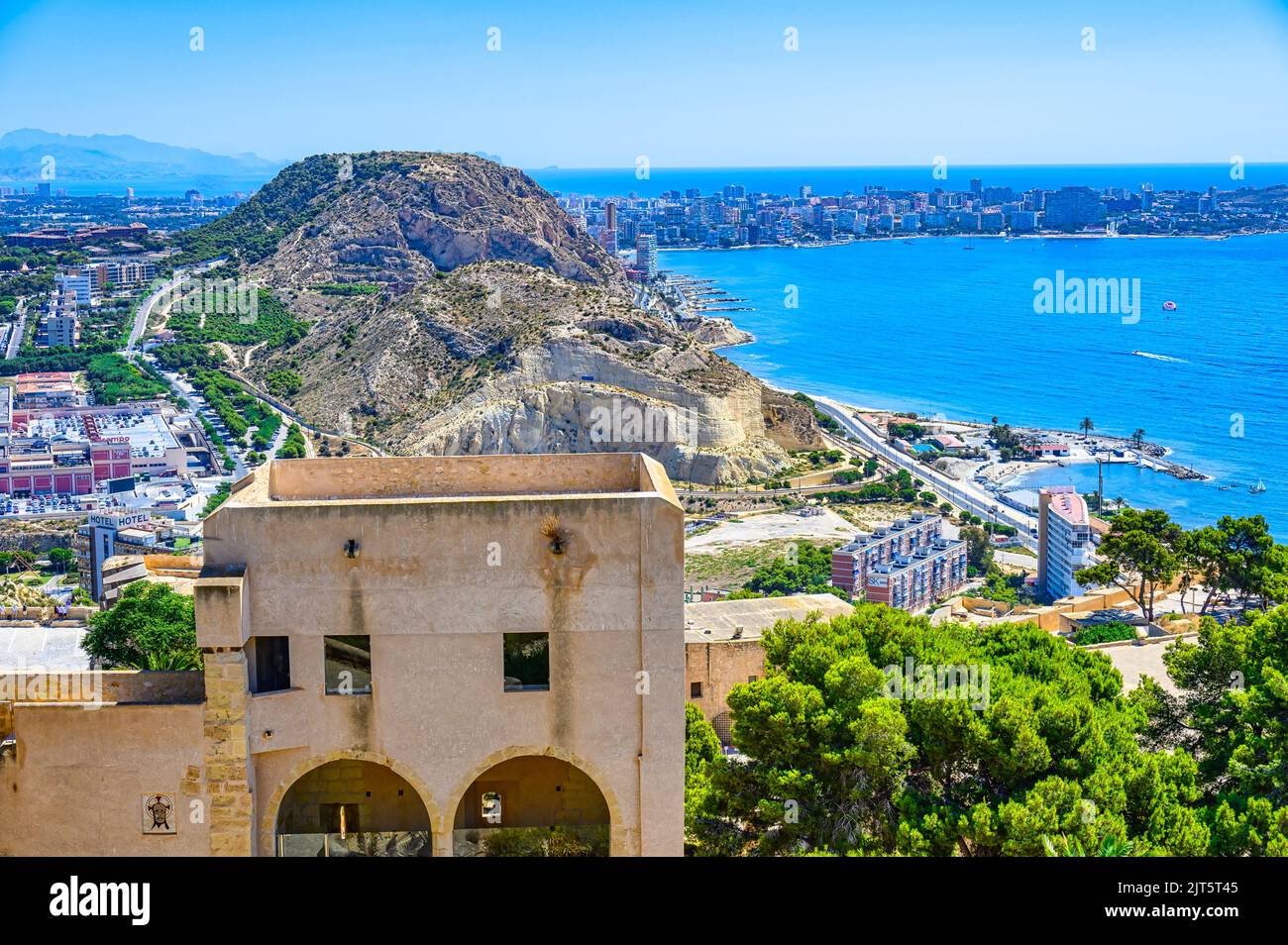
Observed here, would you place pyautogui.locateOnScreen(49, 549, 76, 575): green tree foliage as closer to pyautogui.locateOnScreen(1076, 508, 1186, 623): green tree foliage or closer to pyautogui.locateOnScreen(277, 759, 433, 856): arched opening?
pyautogui.locateOnScreen(1076, 508, 1186, 623): green tree foliage

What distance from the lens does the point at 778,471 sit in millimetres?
76250

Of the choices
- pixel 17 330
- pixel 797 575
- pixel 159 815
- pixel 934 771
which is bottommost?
pixel 797 575

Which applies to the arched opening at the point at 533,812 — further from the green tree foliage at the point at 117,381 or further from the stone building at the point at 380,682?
the green tree foliage at the point at 117,381

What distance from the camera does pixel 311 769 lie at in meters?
10.4

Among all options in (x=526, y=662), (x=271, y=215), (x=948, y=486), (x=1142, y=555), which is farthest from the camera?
(x=271, y=215)

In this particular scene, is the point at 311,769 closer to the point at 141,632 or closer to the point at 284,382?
the point at 141,632

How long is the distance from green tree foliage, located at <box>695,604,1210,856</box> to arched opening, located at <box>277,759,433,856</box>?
5172 mm

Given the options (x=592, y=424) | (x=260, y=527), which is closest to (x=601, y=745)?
(x=260, y=527)

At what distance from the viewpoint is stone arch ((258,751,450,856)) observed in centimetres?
1027

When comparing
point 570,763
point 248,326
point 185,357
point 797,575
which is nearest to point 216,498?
point 797,575

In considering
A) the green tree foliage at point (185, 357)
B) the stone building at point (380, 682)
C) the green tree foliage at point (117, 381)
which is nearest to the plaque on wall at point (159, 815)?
the stone building at point (380, 682)

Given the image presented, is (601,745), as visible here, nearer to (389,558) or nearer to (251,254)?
(389,558)

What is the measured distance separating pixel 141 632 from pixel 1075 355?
4651 inches

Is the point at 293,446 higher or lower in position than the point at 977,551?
higher
